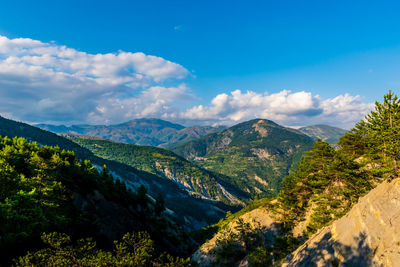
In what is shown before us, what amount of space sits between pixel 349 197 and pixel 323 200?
648 cm

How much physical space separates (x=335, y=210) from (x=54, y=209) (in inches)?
2563

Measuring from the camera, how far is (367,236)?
25.2m

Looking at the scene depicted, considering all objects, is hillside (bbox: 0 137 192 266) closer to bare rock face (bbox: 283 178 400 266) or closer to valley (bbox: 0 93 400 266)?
valley (bbox: 0 93 400 266)

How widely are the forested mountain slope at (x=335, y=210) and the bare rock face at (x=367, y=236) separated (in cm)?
9

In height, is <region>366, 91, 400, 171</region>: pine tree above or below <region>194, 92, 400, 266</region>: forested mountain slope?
above

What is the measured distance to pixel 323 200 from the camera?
50000 millimetres

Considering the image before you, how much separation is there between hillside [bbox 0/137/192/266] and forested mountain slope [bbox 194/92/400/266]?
28.5 metres

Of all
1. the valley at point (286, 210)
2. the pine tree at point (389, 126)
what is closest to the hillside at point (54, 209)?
the valley at point (286, 210)

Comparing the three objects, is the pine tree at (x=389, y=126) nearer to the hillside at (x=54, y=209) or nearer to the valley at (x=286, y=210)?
the valley at (x=286, y=210)

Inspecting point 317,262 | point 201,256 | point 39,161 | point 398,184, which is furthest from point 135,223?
point 398,184

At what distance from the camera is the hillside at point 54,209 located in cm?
2955

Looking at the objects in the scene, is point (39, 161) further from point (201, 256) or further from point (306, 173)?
point (306, 173)

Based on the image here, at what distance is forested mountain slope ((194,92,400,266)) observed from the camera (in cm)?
2558

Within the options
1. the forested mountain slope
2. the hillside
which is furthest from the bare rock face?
the hillside
